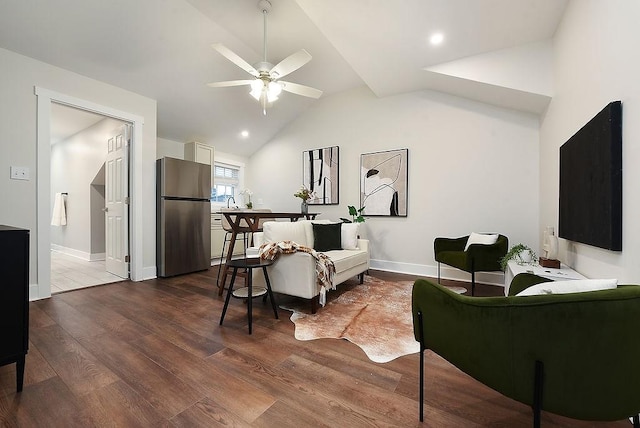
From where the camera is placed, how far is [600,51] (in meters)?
1.73

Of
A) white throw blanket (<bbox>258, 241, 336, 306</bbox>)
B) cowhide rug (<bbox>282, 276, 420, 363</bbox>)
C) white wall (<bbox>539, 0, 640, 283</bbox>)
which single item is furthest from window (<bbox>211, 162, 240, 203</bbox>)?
white wall (<bbox>539, 0, 640, 283</bbox>)

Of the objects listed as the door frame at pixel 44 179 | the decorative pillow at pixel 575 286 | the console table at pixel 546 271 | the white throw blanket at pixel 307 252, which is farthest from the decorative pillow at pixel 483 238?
the door frame at pixel 44 179

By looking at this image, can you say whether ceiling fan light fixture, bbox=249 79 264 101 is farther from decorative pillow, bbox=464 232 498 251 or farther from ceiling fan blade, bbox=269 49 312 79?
decorative pillow, bbox=464 232 498 251

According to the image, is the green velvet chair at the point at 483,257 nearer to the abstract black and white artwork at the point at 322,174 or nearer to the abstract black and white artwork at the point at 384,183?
the abstract black and white artwork at the point at 384,183

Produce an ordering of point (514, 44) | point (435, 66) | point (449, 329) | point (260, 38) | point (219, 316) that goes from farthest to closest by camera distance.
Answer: point (260, 38), point (435, 66), point (514, 44), point (219, 316), point (449, 329)

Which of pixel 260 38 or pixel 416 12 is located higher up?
pixel 260 38

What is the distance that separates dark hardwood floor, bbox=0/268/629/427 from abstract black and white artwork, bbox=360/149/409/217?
2.69 m

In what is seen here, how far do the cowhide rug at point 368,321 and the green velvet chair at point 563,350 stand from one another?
96cm

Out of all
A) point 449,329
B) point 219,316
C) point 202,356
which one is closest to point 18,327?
point 202,356

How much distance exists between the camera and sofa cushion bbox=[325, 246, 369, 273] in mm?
2918

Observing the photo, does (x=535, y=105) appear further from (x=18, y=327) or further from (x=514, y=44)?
(x=18, y=327)

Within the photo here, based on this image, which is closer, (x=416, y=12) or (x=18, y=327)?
(x=18, y=327)

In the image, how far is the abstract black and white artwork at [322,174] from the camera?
4.95m

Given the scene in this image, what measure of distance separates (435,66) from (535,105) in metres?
1.23
